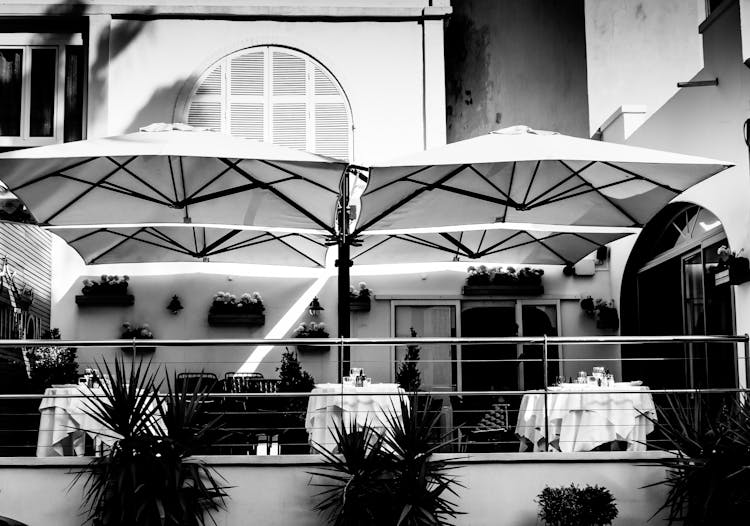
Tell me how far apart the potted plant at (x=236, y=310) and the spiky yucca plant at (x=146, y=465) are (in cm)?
535

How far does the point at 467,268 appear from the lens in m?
13.4

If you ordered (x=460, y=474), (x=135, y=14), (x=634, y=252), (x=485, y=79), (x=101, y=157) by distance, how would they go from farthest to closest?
(x=485, y=79), (x=135, y=14), (x=634, y=252), (x=101, y=157), (x=460, y=474)

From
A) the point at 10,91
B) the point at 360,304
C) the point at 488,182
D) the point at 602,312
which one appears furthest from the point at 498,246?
the point at 10,91

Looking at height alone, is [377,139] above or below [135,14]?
below

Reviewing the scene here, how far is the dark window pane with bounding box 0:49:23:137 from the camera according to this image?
13.6 meters

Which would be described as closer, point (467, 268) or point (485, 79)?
point (467, 268)

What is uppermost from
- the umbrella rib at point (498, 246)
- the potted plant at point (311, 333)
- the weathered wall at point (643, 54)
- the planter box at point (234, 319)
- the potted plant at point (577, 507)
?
the weathered wall at point (643, 54)

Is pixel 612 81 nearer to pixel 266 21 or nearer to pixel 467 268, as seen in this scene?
pixel 467 268

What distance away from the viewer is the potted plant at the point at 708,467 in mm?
7109

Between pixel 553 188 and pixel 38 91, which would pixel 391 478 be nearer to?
pixel 553 188

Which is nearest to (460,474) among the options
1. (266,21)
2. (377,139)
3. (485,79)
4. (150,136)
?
(150,136)

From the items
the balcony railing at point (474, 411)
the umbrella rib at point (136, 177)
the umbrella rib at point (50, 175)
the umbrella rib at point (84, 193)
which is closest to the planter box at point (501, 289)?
the balcony railing at point (474, 411)

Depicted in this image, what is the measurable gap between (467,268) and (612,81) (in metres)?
4.38

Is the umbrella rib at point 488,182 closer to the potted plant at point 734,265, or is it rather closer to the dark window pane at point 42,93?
the potted plant at point 734,265
